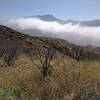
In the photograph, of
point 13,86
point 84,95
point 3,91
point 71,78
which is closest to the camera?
point 84,95

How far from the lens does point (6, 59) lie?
2447cm

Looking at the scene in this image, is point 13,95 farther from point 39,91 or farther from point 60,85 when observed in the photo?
point 60,85

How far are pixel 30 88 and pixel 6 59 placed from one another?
13.2 m

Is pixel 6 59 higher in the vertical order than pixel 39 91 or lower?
lower

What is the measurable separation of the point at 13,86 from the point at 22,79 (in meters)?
1.17

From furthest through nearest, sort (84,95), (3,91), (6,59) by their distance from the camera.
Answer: (6,59) → (3,91) → (84,95)

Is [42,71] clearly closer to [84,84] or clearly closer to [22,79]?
[22,79]

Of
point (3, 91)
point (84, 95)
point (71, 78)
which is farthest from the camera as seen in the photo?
point (71, 78)

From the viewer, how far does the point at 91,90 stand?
35.2 feet

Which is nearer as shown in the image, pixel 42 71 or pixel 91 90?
pixel 91 90

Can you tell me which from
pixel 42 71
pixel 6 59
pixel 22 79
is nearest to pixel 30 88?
pixel 22 79

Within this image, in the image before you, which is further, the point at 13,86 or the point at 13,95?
the point at 13,86

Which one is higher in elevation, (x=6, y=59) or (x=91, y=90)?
(x=91, y=90)

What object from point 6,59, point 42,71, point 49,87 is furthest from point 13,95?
point 6,59
